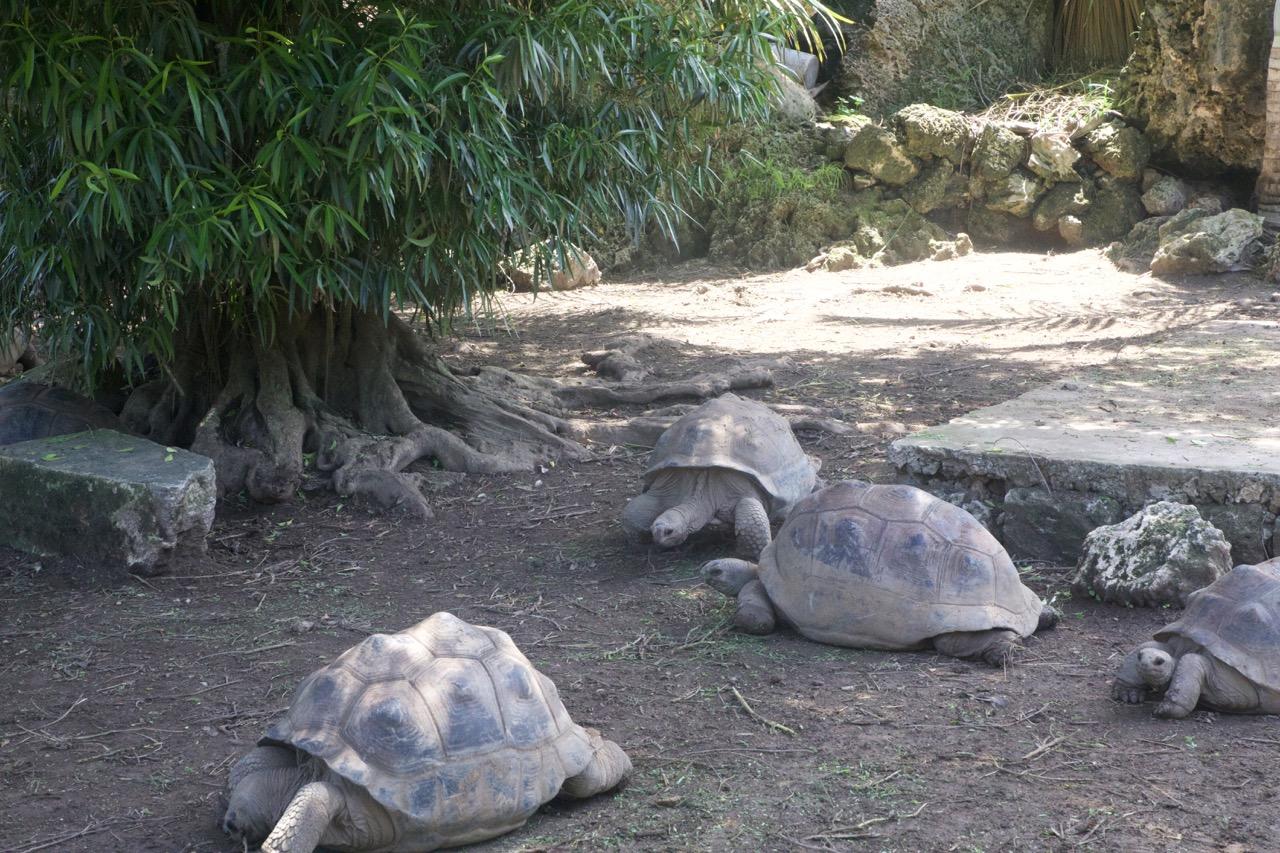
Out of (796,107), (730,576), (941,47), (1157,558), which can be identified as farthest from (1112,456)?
(941,47)

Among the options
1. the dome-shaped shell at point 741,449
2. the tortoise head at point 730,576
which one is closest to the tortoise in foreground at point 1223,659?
the tortoise head at point 730,576

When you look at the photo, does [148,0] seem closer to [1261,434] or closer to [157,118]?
[157,118]

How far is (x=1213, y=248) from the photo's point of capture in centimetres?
1061

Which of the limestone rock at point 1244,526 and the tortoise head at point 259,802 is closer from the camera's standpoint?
the tortoise head at point 259,802

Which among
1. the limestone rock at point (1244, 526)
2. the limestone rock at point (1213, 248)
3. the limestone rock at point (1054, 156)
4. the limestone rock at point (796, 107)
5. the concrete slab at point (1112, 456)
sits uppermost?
the limestone rock at point (796, 107)

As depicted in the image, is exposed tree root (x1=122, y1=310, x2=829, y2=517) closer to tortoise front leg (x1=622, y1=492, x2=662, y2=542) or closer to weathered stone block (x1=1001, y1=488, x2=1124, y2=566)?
tortoise front leg (x1=622, y1=492, x2=662, y2=542)

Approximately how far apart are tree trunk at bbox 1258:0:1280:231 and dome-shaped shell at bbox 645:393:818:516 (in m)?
8.06

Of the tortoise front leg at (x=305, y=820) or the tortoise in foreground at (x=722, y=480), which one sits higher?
the tortoise in foreground at (x=722, y=480)

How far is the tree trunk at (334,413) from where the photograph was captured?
5703mm

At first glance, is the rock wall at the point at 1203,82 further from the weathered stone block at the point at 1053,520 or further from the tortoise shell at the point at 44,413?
the tortoise shell at the point at 44,413

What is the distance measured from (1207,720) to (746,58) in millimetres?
3790

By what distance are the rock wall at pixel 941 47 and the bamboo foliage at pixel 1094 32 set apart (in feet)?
0.62

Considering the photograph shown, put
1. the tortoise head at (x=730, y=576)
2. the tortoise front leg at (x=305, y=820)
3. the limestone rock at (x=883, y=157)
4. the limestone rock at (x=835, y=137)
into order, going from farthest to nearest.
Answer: the limestone rock at (x=835, y=137)
the limestone rock at (x=883, y=157)
the tortoise head at (x=730, y=576)
the tortoise front leg at (x=305, y=820)

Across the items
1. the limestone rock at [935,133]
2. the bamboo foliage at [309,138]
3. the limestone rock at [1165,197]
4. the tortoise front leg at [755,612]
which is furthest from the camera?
the limestone rock at [935,133]
